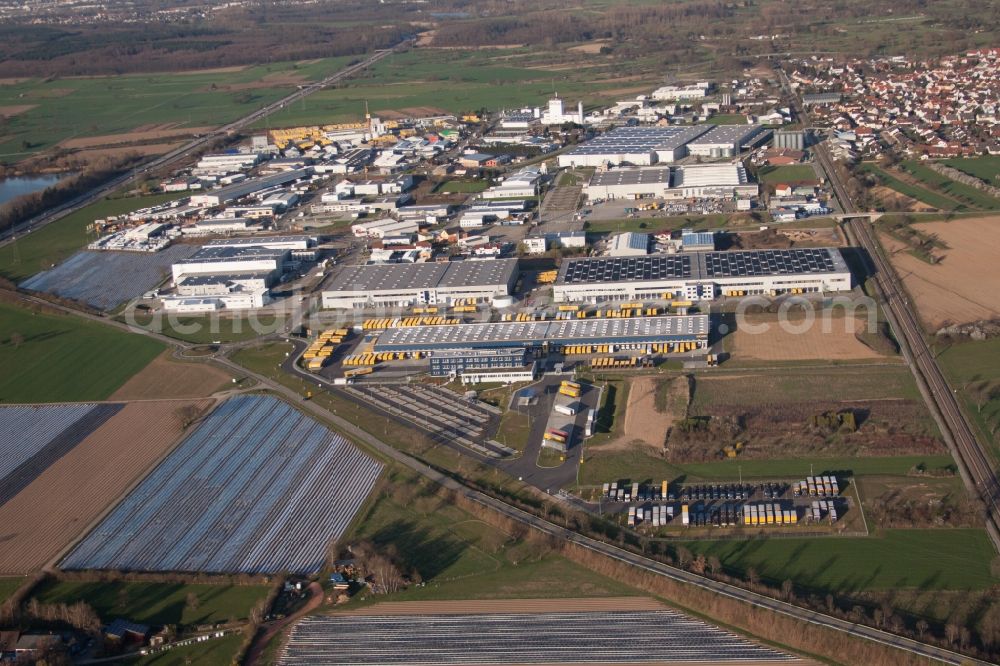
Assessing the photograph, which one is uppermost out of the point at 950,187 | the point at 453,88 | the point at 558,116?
the point at 453,88

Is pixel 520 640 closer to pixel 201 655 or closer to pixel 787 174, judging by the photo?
pixel 201 655

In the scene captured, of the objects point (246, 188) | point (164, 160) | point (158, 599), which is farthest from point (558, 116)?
point (158, 599)

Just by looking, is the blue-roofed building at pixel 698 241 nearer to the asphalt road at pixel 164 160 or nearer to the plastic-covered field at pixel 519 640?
the plastic-covered field at pixel 519 640

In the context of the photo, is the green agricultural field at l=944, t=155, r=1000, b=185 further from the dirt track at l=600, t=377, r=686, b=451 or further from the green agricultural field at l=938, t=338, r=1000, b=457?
the dirt track at l=600, t=377, r=686, b=451

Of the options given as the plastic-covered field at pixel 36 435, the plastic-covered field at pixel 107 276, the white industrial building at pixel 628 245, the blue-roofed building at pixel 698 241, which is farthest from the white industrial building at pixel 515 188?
the plastic-covered field at pixel 36 435

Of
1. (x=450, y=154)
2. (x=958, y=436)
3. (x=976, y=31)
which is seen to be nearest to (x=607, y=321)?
(x=958, y=436)

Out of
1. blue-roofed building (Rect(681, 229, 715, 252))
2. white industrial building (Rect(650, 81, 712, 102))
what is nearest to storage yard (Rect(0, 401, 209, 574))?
blue-roofed building (Rect(681, 229, 715, 252))

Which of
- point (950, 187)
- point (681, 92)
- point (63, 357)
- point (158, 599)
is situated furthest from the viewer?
point (681, 92)
